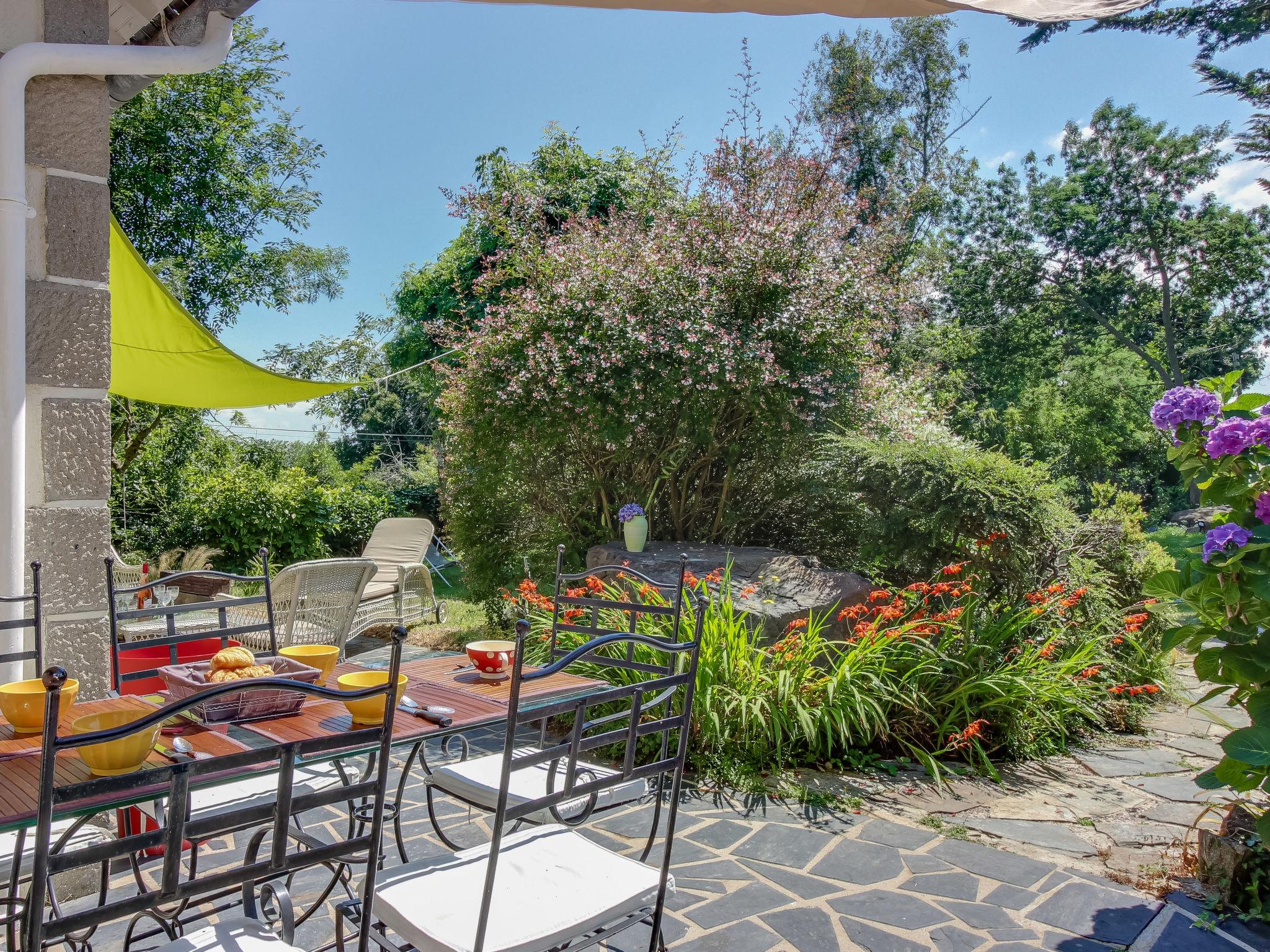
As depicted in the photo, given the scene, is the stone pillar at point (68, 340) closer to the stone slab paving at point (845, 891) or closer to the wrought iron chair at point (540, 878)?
the stone slab paving at point (845, 891)

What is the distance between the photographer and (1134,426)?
1981 cm

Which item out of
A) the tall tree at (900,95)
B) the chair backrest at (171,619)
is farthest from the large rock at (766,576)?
the tall tree at (900,95)

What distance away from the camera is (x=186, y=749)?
1.64 meters

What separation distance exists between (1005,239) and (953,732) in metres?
21.5

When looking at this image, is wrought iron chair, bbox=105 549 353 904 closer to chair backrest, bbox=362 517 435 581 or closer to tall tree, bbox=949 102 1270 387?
chair backrest, bbox=362 517 435 581

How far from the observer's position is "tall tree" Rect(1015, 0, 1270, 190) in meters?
14.9

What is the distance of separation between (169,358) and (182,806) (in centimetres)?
366

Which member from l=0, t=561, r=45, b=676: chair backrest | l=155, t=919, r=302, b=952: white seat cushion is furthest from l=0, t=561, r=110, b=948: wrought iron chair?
l=155, t=919, r=302, b=952: white seat cushion

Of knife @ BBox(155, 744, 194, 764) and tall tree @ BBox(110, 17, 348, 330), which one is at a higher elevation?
tall tree @ BBox(110, 17, 348, 330)

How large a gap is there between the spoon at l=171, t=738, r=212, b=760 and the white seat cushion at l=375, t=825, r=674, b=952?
0.42m

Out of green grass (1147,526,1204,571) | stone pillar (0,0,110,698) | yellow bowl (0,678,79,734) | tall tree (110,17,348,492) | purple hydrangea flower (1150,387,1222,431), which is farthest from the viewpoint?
green grass (1147,526,1204,571)

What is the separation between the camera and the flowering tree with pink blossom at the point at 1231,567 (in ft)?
7.39

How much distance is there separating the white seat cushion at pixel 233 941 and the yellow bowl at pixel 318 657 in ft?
2.20

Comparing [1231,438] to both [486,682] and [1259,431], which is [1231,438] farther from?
[486,682]
